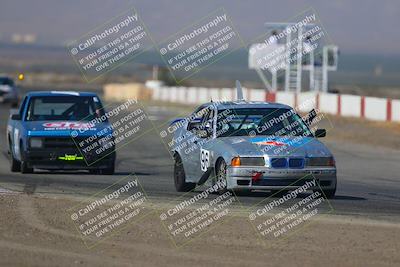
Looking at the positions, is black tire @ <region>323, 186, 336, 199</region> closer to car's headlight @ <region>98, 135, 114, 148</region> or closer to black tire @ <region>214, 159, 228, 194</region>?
black tire @ <region>214, 159, 228, 194</region>

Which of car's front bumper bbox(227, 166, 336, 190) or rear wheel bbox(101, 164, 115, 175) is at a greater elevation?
car's front bumper bbox(227, 166, 336, 190)

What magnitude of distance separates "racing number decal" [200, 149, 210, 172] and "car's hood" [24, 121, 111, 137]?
3.98 meters

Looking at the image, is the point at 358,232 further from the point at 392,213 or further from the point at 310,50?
the point at 310,50

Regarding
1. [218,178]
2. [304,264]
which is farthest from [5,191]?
[304,264]

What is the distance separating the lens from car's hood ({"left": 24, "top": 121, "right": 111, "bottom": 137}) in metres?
18.0

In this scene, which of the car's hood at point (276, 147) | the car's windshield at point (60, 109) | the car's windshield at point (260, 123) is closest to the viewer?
the car's hood at point (276, 147)

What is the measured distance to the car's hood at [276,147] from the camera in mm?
13633

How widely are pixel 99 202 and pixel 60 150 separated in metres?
5.12

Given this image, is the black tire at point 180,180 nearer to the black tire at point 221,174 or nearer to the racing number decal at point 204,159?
the racing number decal at point 204,159

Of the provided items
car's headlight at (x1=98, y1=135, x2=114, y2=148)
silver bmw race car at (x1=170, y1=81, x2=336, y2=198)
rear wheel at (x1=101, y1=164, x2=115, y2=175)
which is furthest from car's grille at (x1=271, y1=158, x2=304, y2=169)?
rear wheel at (x1=101, y1=164, x2=115, y2=175)

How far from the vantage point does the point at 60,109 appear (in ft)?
61.9

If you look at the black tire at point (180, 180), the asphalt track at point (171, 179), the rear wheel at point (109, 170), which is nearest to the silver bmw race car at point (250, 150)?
the black tire at point (180, 180)

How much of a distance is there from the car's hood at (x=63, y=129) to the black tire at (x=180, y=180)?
10.1 ft

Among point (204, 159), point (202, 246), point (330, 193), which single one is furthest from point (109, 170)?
point (202, 246)
